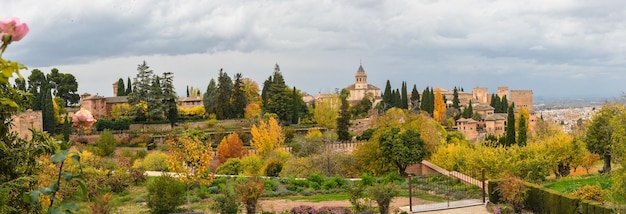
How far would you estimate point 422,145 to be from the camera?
23.7m

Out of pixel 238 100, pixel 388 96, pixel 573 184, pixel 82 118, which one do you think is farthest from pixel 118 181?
pixel 388 96

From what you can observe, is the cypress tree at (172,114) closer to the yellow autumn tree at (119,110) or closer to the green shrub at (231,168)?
the yellow autumn tree at (119,110)

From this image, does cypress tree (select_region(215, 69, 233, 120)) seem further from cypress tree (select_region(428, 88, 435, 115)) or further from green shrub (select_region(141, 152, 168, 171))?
cypress tree (select_region(428, 88, 435, 115))

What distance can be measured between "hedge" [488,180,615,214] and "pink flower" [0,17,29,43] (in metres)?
11.5

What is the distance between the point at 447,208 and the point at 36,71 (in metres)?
43.7

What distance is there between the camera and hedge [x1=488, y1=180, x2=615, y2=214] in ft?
38.9

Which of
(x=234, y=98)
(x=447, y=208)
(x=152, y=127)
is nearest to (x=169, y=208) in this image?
(x=447, y=208)

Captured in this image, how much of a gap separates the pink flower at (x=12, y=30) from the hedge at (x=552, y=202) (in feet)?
37.7

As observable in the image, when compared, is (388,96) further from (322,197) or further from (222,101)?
(322,197)

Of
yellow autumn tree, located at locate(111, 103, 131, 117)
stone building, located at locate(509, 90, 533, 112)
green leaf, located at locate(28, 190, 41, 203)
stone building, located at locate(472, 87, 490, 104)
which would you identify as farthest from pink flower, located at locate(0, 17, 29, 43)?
stone building, located at locate(472, 87, 490, 104)

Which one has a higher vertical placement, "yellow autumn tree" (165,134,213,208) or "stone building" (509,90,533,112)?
"stone building" (509,90,533,112)

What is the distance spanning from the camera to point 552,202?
13.2 metres

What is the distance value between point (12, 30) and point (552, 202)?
43.2 ft

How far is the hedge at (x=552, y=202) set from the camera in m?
11.9
